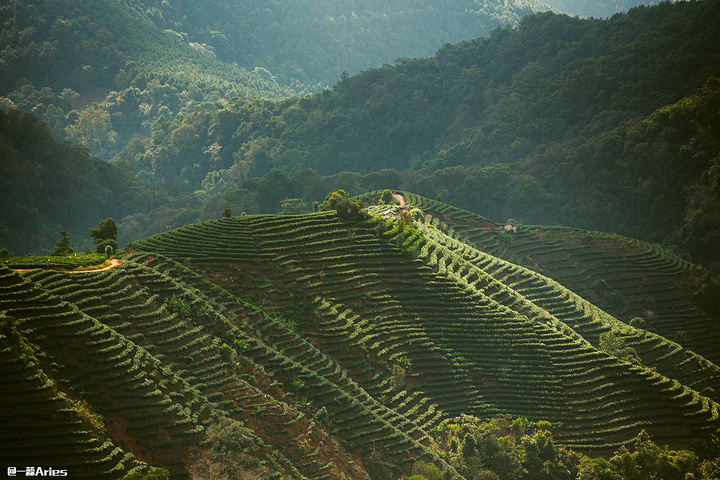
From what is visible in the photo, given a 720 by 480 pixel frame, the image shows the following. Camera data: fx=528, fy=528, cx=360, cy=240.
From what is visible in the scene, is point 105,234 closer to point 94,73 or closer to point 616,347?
point 616,347

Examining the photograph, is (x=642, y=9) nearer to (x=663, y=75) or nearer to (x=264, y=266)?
(x=663, y=75)

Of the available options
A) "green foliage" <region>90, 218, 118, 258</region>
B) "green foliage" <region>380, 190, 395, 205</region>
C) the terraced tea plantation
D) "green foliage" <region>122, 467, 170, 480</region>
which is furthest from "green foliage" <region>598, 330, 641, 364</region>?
"green foliage" <region>90, 218, 118, 258</region>

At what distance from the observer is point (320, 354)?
36.5 m

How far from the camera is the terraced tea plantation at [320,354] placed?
83.1 feet

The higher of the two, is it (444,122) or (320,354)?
(444,122)

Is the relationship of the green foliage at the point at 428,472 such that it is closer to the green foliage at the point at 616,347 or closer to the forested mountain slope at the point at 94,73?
the green foliage at the point at 616,347

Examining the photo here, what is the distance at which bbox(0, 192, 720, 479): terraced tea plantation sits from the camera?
25.3 metres

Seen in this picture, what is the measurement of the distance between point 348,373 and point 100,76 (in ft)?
504

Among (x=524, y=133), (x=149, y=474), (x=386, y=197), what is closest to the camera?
(x=149, y=474)

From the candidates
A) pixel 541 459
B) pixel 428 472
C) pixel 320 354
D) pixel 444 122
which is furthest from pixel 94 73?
pixel 541 459

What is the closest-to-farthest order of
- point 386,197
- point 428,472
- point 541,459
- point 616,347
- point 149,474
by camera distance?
point 149,474, point 428,472, point 541,459, point 616,347, point 386,197

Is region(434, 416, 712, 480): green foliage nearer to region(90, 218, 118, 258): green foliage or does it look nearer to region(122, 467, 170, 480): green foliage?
region(122, 467, 170, 480): green foliage

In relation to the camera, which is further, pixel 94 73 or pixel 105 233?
pixel 94 73

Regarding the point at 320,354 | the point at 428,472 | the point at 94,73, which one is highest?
the point at 94,73
